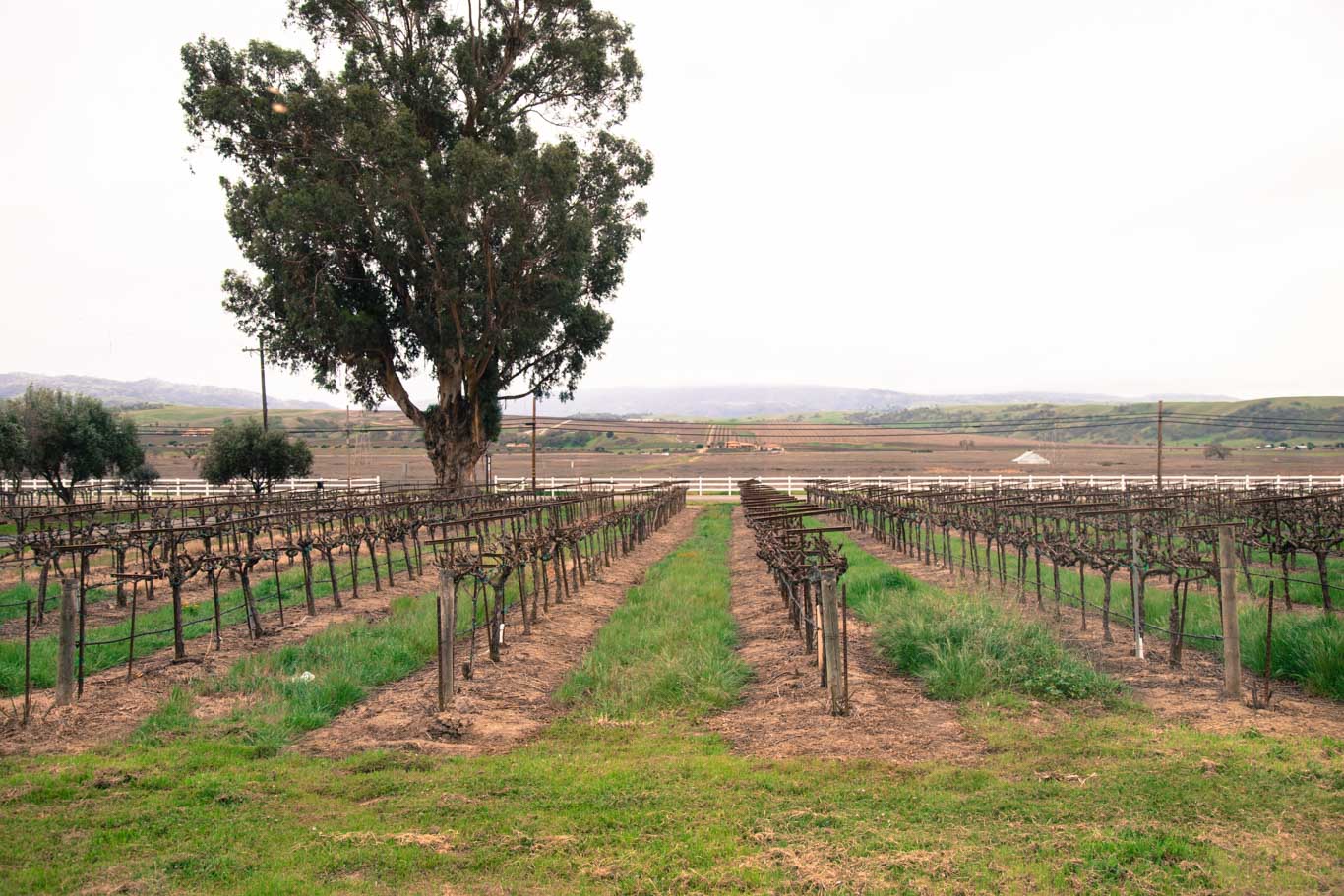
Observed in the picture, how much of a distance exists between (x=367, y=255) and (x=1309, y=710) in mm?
30430

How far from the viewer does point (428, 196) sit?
30000 mm

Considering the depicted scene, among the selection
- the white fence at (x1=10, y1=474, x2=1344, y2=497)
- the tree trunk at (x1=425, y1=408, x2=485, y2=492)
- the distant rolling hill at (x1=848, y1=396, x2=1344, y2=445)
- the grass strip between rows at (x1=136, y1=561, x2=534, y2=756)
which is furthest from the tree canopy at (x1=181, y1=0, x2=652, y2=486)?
the distant rolling hill at (x1=848, y1=396, x2=1344, y2=445)

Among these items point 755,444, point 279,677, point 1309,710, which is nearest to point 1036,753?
point 1309,710

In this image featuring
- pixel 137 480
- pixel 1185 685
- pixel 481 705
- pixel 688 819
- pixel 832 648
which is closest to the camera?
pixel 688 819

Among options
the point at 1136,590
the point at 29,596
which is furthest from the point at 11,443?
the point at 1136,590

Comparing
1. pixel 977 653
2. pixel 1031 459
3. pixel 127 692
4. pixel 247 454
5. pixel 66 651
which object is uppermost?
pixel 247 454

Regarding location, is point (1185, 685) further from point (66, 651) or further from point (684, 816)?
point (66, 651)

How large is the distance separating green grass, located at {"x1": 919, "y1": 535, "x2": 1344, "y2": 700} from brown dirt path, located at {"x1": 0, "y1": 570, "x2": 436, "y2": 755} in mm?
11498

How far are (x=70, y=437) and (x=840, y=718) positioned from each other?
1624 inches

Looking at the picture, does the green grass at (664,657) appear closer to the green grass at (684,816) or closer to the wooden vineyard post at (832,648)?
the green grass at (684,816)

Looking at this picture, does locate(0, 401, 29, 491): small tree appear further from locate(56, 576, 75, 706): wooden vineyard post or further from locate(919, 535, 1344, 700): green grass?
locate(919, 535, 1344, 700): green grass

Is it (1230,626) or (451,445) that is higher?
(451,445)

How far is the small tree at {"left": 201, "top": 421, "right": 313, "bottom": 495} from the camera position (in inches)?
1740

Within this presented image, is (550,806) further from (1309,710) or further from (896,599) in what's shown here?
(896,599)
